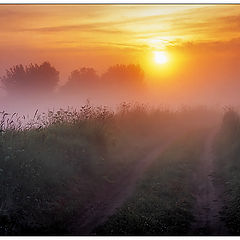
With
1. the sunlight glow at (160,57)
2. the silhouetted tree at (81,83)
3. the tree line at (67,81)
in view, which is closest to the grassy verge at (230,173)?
the sunlight glow at (160,57)

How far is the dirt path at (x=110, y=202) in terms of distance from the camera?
12016 mm

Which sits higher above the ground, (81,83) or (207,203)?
(207,203)

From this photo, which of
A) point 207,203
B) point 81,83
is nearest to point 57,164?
point 207,203

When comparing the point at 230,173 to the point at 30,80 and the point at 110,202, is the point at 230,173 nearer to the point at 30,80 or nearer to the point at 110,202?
the point at 110,202

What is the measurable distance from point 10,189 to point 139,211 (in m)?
3.88

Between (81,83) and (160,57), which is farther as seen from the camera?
(81,83)

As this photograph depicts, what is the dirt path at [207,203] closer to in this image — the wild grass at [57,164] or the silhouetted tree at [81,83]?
the wild grass at [57,164]

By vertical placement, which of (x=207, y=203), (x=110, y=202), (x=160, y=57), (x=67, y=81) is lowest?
(x=67, y=81)

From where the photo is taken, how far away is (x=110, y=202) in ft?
46.6

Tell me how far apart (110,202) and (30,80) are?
2652 cm

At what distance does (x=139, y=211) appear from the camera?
13109mm

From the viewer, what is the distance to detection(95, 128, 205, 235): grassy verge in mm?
11789

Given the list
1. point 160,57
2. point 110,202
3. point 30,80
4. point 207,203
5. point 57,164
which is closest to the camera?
point 110,202

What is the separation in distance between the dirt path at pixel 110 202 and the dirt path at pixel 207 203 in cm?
241
